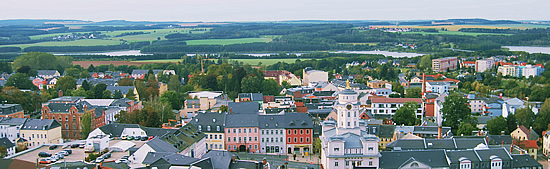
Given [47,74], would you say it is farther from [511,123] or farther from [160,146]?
[511,123]

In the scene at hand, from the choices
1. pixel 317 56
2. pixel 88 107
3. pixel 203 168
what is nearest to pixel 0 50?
pixel 317 56

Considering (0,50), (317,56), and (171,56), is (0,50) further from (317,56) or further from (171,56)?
(317,56)

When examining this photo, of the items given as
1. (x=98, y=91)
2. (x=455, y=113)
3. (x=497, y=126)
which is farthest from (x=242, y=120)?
(x=98, y=91)

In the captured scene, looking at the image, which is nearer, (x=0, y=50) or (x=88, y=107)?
(x=88, y=107)

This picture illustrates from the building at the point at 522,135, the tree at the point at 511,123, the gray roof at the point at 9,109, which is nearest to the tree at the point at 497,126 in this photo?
the tree at the point at 511,123

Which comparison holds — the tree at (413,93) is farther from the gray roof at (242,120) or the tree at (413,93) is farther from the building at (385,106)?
the gray roof at (242,120)

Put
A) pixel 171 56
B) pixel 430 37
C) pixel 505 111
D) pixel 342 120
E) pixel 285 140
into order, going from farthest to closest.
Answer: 1. pixel 430 37
2. pixel 171 56
3. pixel 505 111
4. pixel 285 140
5. pixel 342 120
